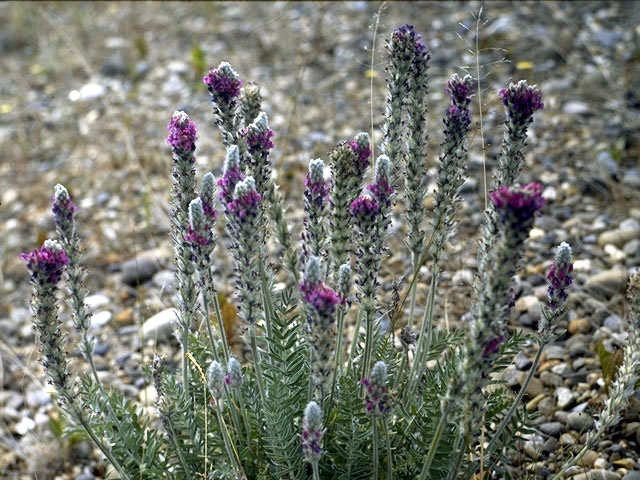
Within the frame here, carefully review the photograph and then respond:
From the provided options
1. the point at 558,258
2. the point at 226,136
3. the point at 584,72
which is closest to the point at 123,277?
the point at 226,136

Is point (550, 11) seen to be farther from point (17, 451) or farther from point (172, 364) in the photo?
point (17, 451)

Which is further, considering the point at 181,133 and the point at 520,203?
the point at 181,133

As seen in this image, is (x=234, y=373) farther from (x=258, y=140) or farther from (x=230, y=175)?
(x=258, y=140)

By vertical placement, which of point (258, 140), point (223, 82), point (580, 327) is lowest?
point (580, 327)

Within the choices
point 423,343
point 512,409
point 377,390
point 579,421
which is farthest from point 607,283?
point 377,390

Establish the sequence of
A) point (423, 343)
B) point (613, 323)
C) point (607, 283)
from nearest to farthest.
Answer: point (423, 343) < point (613, 323) < point (607, 283)

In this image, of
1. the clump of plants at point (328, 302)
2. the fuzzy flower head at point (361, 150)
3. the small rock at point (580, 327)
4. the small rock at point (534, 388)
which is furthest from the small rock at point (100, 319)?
the fuzzy flower head at point (361, 150)

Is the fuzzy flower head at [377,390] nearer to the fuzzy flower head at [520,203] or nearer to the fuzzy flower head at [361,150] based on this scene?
the fuzzy flower head at [520,203]

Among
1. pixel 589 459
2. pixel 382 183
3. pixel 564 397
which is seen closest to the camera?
pixel 382 183
